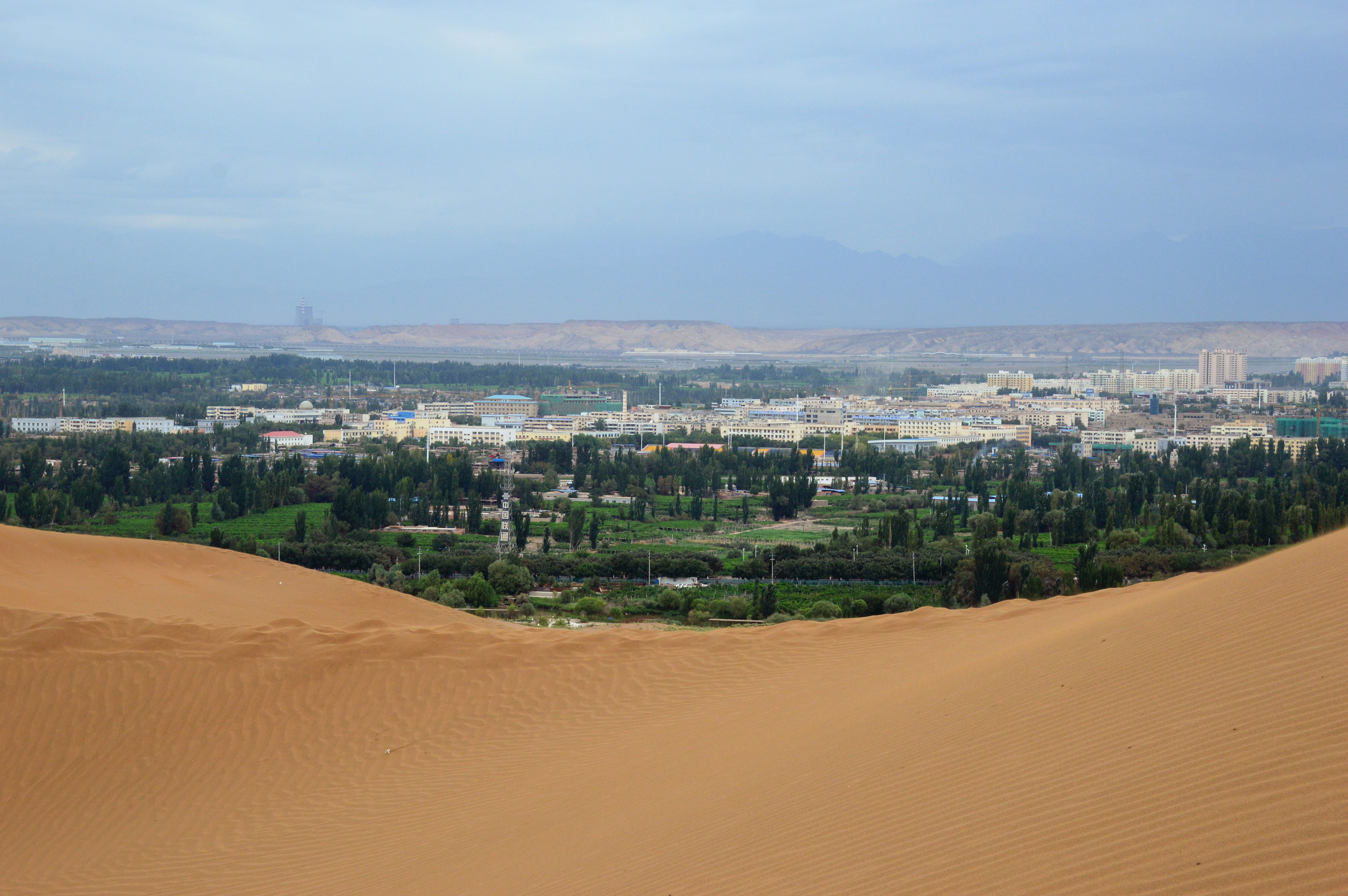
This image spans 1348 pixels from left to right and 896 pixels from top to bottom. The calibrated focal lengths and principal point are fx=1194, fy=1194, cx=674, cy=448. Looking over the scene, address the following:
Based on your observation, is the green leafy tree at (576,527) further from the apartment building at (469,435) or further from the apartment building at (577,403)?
the apartment building at (577,403)

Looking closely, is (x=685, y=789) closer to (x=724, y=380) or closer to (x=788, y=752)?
(x=788, y=752)

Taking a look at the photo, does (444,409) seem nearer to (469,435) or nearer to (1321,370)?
(469,435)

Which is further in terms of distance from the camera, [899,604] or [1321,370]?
[1321,370]

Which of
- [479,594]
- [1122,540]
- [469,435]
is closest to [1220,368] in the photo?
[469,435]

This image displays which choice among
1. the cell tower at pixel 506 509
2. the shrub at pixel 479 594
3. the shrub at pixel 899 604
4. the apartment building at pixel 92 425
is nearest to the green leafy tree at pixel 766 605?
the shrub at pixel 899 604

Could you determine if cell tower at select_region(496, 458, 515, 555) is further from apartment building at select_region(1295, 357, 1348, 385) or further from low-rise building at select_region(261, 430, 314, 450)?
apartment building at select_region(1295, 357, 1348, 385)

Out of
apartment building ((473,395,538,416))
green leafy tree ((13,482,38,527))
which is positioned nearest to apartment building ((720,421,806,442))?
apartment building ((473,395,538,416))
